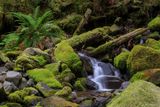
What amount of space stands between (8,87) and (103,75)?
14.0 ft

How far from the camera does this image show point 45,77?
1077cm

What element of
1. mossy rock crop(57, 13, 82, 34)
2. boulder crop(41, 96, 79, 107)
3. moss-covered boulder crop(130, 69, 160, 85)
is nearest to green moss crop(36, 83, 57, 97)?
boulder crop(41, 96, 79, 107)

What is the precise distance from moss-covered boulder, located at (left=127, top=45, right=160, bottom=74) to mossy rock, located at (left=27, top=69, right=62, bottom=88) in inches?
104

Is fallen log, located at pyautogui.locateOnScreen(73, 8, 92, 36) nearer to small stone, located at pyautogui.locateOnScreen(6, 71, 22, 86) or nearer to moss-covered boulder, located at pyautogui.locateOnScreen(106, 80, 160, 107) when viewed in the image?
small stone, located at pyautogui.locateOnScreen(6, 71, 22, 86)

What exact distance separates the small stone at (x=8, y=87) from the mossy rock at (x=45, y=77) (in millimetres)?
978

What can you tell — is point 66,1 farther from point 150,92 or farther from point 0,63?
point 150,92

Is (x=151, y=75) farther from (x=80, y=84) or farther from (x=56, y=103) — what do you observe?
(x=56, y=103)

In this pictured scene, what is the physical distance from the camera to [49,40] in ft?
51.0

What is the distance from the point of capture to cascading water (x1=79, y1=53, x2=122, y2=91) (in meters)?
11.9

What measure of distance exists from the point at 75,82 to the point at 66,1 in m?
10.1

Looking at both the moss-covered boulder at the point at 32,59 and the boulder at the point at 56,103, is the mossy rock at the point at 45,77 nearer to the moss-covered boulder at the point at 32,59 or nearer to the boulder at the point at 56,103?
the moss-covered boulder at the point at 32,59

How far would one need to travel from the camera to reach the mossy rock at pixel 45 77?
10414 millimetres

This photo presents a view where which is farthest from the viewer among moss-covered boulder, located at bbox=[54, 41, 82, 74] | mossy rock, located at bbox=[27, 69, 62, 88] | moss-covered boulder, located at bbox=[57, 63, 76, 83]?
moss-covered boulder, located at bbox=[54, 41, 82, 74]

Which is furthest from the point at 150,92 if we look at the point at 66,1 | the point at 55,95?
the point at 66,1
